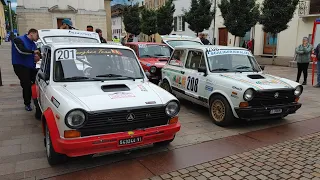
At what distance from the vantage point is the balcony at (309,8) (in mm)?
17775

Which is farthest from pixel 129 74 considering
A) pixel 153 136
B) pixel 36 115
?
pixel 36 115

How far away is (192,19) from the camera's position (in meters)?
20.6

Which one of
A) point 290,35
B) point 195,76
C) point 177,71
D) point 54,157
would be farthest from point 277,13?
point 54,157

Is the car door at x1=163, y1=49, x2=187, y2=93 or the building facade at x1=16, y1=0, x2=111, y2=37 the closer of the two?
the car door at x1=163, y1=49, x2=187, y2=93

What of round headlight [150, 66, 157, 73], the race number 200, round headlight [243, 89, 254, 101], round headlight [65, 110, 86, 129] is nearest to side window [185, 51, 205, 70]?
round headlight [243, 89, 254, 101]

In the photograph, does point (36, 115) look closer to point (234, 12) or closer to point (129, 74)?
point (129, 74)

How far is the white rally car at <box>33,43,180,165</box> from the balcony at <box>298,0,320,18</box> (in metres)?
17.4

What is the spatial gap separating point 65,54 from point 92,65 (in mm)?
479

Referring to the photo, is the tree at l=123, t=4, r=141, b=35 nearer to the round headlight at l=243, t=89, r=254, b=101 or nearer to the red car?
the red car

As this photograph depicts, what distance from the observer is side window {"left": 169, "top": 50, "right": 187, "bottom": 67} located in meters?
7.33

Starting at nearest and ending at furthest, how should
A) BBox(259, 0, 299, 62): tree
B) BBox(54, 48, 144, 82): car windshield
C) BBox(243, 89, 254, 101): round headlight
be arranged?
BBox(54, 48, 144, 82): car windshield → BBox(243, 89, 254, 101): round headlight → BBox(259, 0, 299, 62): tree

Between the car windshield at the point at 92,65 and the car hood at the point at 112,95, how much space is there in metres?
0.21

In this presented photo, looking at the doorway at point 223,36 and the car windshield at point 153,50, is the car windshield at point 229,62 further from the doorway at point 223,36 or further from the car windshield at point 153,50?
the doorway at point 223,36

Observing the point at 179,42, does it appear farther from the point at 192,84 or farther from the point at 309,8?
the point at 309,8
